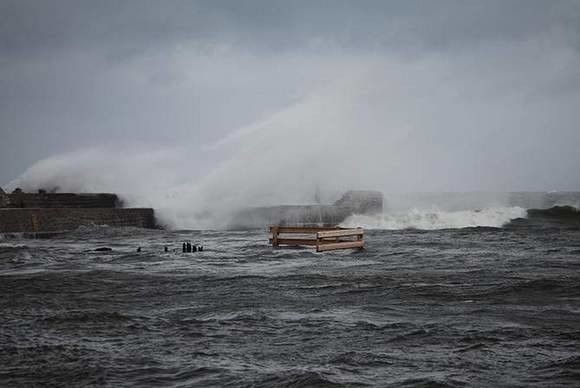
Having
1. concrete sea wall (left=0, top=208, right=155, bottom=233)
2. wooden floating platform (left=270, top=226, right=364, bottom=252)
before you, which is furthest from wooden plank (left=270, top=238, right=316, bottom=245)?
concrete sea wall (left=0, top=208, right=155, bottom=233)

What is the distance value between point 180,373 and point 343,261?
1107 centimetres

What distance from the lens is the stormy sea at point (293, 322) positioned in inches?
231

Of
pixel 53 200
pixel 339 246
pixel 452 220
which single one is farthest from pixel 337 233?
pixel 452 220

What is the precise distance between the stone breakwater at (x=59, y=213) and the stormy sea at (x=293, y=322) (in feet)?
36.1

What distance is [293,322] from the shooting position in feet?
27.4

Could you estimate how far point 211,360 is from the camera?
20.9 feet

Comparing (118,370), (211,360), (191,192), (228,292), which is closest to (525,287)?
(228,292)

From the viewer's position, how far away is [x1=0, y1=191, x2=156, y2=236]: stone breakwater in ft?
89.6

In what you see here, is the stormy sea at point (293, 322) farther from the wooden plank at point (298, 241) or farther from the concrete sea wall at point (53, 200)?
the concrete sea wall at point (53, 200)

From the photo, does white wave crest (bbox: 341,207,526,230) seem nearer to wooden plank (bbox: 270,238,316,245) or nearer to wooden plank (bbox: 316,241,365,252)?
wooden plank (bbox: 270,238,316,245)

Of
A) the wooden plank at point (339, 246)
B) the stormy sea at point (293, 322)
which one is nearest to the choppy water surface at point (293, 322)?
the stormy sea at point (293, 322)

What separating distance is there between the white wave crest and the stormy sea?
766 inches

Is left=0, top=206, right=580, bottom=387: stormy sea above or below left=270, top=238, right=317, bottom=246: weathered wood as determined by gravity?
below

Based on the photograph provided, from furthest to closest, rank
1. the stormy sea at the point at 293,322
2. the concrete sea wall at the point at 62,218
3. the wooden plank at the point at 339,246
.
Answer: the concrete sea wall at the point at 62,218, the wooden plank at the point at 339,246, the stormy sea at the point at 293,322
